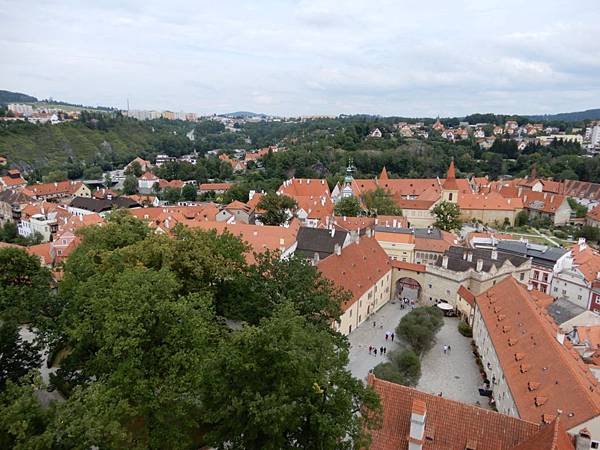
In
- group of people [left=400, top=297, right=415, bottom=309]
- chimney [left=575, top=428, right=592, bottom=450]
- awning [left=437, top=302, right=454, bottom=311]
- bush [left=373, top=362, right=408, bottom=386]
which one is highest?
chimney [left=575, top=428, right=592, bottom=450]

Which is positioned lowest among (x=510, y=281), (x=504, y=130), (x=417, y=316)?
(x=417, y=316)

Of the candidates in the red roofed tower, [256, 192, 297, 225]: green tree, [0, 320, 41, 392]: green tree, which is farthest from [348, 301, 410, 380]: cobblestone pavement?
the red roofed tower

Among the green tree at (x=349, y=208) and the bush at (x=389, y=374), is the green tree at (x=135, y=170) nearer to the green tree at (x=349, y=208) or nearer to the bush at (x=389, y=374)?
the green tree at (x=349, y=208)

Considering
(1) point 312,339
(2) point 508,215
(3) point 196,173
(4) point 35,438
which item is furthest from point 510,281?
(3) point 196,173

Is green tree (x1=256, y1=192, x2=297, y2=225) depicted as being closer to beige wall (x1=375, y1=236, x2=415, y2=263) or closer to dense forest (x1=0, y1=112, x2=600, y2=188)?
beige wall (x1=375, y1=236, x2=415, y2=263)

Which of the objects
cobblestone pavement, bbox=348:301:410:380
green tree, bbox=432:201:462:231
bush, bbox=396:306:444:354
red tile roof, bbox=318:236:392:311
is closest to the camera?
cobblestone pavement, bbox=348:301:410:380

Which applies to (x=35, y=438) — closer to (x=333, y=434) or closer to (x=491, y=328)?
(x=333, y=434)
